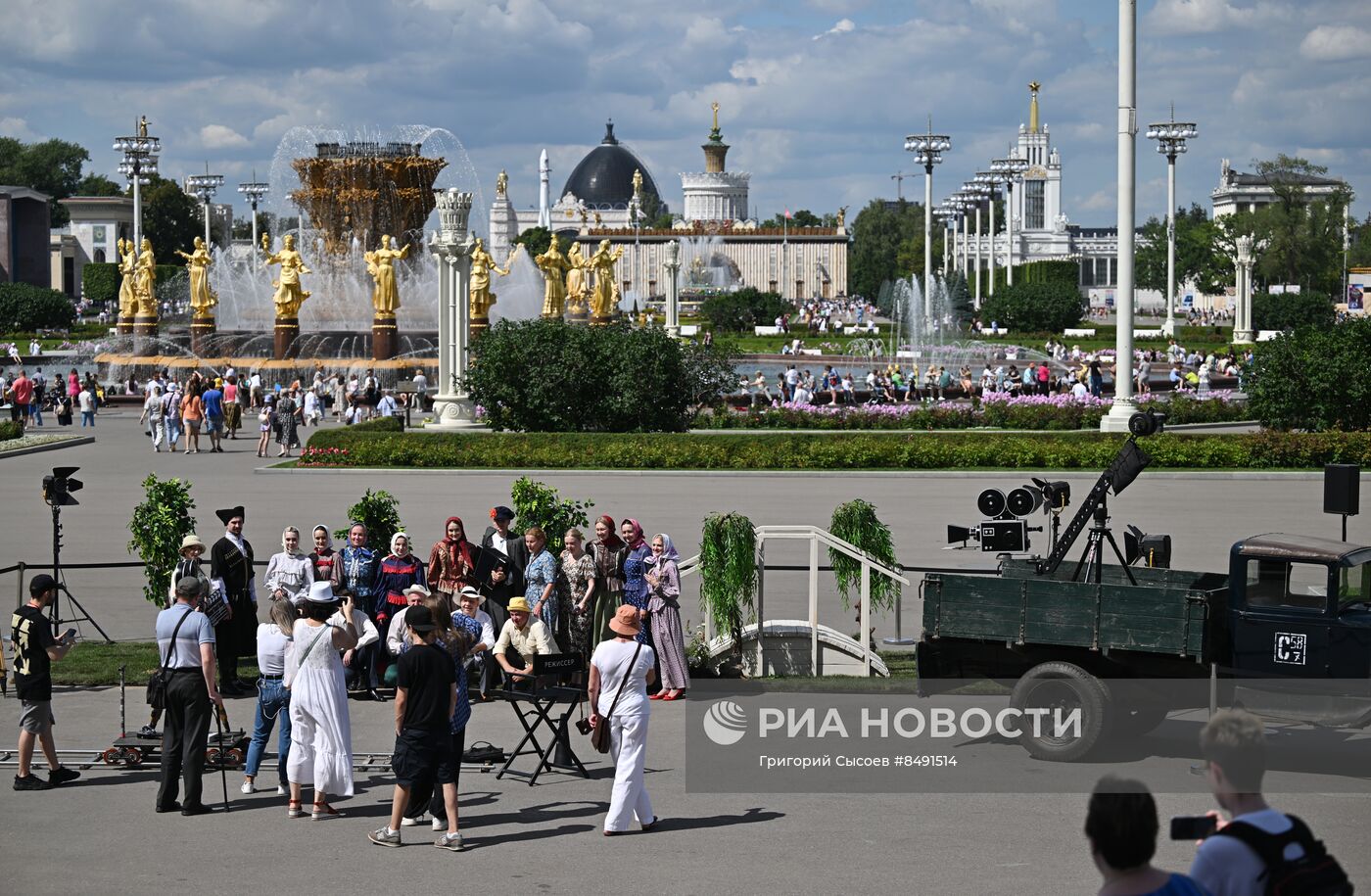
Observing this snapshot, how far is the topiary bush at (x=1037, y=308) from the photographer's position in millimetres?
77062

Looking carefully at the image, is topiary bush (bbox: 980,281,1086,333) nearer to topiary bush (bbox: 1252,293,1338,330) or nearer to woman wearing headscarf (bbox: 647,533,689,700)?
topiary bush (bbox: 1252,293,1338,330)

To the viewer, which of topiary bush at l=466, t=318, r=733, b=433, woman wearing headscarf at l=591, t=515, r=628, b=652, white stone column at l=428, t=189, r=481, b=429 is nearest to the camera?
woman wearing headscarf at l=591, t=515, r=628, b=652

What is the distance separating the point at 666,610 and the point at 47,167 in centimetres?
14736

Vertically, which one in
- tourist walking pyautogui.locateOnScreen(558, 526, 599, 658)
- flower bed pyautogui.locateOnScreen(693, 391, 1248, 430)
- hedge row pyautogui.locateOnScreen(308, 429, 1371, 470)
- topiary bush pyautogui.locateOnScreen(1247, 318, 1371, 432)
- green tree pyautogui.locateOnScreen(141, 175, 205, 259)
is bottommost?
tourist walking pyautogui.locateOnScreen(558, 526, 599, 658)

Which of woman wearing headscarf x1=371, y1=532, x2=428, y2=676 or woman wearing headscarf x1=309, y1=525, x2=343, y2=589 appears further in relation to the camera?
woman wearing headscarf x1=371, y1=532, x2=428, y2=676

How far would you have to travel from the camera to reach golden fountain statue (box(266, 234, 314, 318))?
144 feet

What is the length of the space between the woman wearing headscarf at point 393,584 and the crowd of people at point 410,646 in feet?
0.03

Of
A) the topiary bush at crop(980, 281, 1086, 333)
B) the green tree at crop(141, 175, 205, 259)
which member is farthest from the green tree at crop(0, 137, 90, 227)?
the topiary bush at crop(980, 281, 1086, 333)

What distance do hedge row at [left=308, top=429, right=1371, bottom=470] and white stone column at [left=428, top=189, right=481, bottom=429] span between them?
17.2ft

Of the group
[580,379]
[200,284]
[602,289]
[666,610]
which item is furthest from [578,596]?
[602,289]

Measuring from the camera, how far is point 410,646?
8.29 m

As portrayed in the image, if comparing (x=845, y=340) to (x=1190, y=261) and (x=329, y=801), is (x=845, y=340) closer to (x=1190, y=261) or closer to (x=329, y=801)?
(x=1190, y=261)

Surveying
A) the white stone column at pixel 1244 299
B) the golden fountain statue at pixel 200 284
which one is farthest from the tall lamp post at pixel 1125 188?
the white stone column at pixel 1244 299

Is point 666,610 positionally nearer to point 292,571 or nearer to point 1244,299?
→ point 292,571
